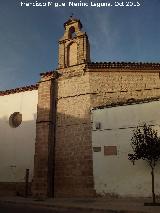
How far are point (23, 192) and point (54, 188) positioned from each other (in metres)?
2.06

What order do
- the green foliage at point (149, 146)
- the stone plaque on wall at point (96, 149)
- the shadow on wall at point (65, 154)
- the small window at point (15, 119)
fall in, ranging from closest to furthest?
the green foliage at point (149, 146) → the stone plaque on wall at point (96, 149) → the shadow on wall at point (65, 154) → the small window at point (15, 119)

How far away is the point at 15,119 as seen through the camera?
17891mm

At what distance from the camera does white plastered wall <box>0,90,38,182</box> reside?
647 inches

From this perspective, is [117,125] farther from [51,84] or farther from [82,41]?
[82,41]

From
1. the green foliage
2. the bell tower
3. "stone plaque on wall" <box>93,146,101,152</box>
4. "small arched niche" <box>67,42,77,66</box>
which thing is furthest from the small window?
the green foliage

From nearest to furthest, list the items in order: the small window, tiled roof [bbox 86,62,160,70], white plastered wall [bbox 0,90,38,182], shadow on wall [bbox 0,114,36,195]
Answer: shadow on wall [bbox 0,114,36,195] < white plastered wall [bbox 0,90,38,182] < tiled roof [bbox 86,62,160,70] < the small window

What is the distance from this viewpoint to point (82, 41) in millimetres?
18250

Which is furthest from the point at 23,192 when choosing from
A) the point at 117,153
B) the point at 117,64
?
the point at 117,64

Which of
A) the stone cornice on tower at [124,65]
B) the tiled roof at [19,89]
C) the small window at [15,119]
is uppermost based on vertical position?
the stone cornice on tower at [124,65]

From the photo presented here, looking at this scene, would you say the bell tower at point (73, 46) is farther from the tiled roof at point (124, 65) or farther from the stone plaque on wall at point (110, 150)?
the stone plaque on wall at point (110, 150)

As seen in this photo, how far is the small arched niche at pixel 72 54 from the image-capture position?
18.1 metres

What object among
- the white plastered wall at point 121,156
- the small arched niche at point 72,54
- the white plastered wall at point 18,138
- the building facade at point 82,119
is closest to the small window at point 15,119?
the white plastered wall at point 18,138

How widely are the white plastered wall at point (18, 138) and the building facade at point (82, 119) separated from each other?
827 mm

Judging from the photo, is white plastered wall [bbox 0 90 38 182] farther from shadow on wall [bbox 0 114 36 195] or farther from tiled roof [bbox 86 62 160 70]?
tiled roof [bbox 86 62 160 70]
